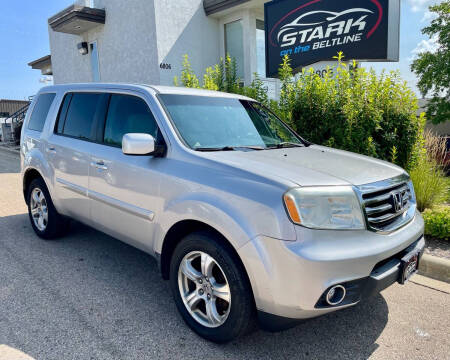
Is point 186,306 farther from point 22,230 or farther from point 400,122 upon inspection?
point 400,122

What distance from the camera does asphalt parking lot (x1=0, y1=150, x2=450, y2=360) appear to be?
8.39 feet

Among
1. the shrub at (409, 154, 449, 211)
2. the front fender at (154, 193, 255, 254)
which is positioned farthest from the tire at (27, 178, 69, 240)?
the shrub at (409, 154, 449, 211)

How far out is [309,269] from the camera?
2117 millimetres

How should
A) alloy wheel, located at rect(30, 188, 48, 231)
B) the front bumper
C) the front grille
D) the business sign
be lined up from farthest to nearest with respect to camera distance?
the business sign, alloy wheel, located at rect(30, 188, 48, 231), the front grille, the front bumper

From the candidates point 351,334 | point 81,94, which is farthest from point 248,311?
point 81,94

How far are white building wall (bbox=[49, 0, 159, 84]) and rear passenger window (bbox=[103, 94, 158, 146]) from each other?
8630mm

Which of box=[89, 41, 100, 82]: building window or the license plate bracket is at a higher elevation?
box=[89, 41, 100, 82]: building window

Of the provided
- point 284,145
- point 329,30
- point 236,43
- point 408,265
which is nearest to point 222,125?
point 284,145

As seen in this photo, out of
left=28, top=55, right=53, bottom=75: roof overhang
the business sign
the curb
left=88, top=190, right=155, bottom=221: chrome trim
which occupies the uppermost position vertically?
left=28, top=55, right=53, bottom=75: roof overhang

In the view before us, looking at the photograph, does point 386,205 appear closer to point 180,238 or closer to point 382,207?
point 382,207

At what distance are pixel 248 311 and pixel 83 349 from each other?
115 centimetres

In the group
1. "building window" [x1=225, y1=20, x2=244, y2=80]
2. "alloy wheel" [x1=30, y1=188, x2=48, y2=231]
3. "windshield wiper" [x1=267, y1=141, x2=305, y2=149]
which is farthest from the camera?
"building window" [x1=225, y1=20, x2=244, y2=80]

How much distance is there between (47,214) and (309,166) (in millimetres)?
3312

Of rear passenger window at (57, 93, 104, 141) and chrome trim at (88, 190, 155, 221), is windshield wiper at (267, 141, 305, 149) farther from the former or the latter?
rear passenger window at (57, 93, 104, 141)
